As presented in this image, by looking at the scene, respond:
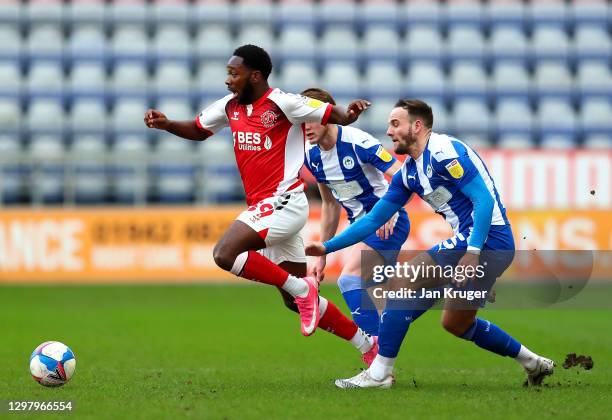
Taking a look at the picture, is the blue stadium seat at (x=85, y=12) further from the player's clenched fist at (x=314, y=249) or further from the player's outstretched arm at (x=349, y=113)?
the player's clenched fist at (x=314, y=249)

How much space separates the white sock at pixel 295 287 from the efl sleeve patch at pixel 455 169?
1245 millimetres

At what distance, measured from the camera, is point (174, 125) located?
7.03 meters

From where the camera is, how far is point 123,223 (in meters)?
17.2

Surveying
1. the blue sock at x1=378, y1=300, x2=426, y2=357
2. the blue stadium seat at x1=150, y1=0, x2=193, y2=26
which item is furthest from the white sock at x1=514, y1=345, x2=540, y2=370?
the blue stadium seat at x1=150, y1=0, x2=193, y2=26

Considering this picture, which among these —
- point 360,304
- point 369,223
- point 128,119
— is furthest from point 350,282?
point 128,119

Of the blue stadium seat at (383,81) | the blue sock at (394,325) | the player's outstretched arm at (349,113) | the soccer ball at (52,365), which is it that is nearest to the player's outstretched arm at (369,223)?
the blue sock at (394,325)

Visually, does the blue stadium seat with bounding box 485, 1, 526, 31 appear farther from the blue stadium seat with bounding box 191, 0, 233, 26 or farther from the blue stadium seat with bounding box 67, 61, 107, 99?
the blue stadium seat with bounding box 67, 61, 107, 99

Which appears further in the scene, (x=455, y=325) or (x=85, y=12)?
(x=85, y=12)

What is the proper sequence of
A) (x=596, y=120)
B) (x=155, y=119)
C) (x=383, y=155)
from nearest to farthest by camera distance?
(x=155, y=119) → (x=383, y=155) → (x=596, y=120)

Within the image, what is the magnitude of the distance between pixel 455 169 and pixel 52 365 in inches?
111

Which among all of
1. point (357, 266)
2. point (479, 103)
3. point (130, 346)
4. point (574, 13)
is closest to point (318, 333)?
point (130, 346)

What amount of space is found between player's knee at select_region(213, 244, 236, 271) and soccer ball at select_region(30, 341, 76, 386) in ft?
3.81

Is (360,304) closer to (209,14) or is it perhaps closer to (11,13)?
(209,14)

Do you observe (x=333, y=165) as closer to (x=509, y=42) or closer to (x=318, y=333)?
(x=318, y=333)
